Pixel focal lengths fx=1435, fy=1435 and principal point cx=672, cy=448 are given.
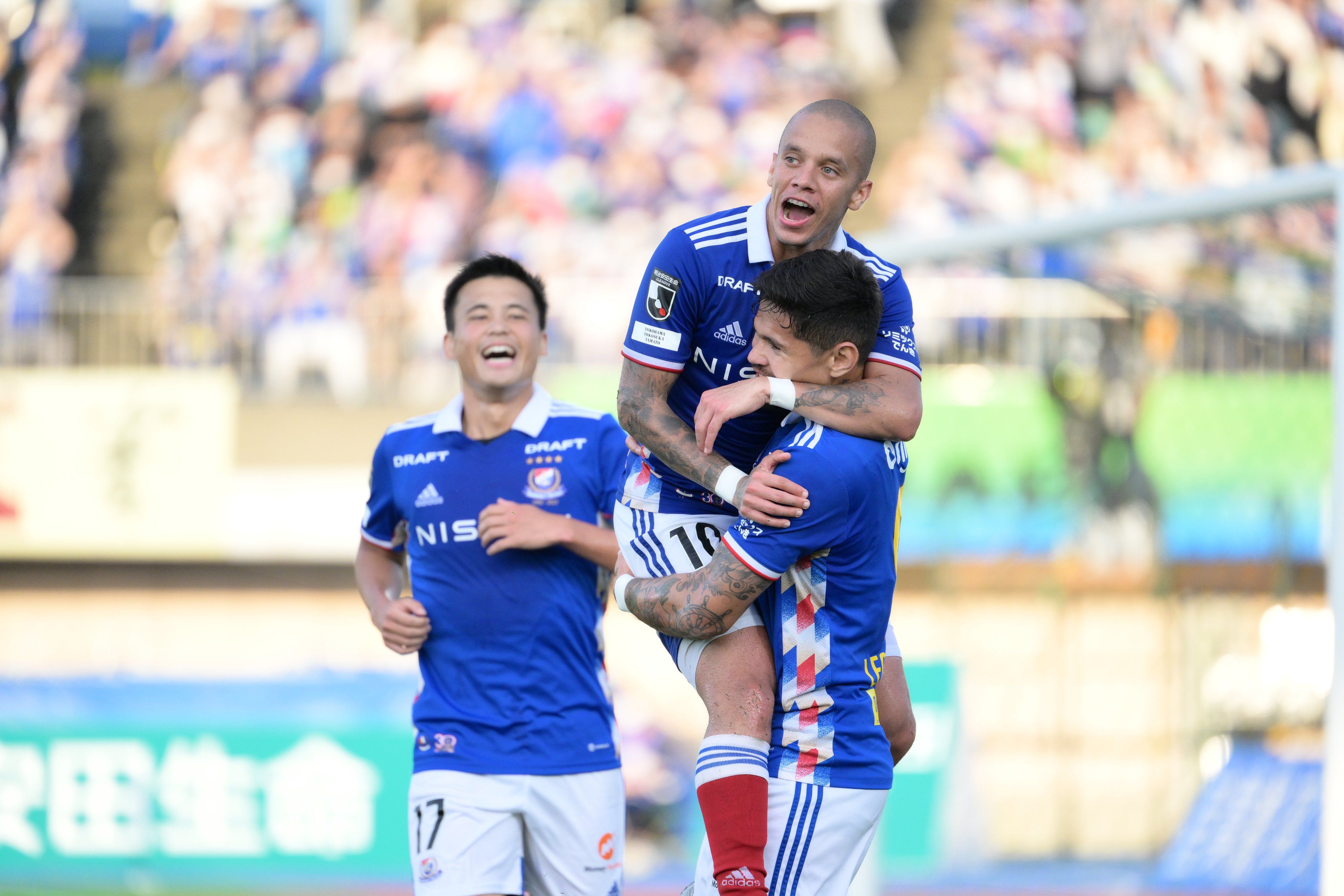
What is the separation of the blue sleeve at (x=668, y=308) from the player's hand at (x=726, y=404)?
0.60 ft

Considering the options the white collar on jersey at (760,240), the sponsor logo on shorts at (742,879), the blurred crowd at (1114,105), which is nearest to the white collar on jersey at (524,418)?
the white collar on jersey at (760,240)

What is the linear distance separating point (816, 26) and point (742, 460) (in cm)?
1277

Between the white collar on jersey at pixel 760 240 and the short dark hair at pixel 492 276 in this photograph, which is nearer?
the white collar on jersey at pixel 760 240

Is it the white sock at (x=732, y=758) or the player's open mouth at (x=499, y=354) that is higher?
the player's open mouth at (x=499, y=354)

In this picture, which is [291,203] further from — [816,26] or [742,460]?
[742,460]

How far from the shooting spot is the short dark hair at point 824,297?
2.86 metres

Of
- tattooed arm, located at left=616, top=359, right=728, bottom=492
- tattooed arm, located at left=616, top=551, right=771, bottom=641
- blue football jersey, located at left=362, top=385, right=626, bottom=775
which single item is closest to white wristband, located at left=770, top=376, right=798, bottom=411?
tattooed arm, located at left=616, top=359, right=728, bottom=492

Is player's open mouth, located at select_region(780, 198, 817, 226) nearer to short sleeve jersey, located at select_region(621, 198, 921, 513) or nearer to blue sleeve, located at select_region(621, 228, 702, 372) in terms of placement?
short sleeve jersey, located at select_region(621, 198, 921, 513)

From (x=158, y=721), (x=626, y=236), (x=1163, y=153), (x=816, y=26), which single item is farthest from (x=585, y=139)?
(x=158, y=721)

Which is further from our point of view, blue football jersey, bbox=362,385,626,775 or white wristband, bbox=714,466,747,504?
blue football jersey, bbox=362,385,626,775

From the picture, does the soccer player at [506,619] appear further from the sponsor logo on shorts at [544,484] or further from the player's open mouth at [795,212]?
the player's open mouth at [795,212]

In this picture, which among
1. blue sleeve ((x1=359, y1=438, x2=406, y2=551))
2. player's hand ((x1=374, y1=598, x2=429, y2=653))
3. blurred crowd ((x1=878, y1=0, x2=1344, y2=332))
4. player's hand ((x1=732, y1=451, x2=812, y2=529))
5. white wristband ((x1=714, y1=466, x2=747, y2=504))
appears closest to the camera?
player's hand ((x1=732, y1=451, x2=812, y2=529))

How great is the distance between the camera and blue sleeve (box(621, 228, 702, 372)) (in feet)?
10.2

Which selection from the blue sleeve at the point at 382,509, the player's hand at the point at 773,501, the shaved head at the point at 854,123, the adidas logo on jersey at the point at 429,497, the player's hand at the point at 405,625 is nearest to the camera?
the player's hand at the point at 773,501
